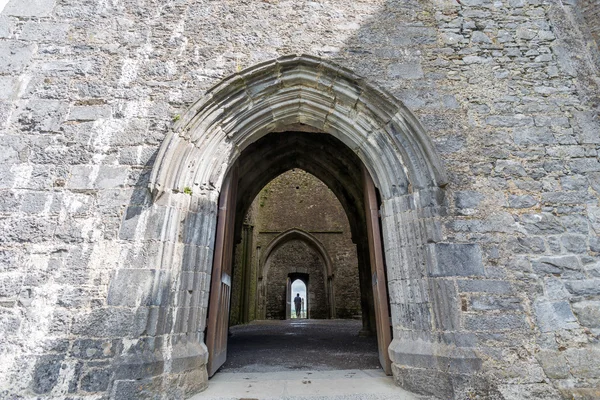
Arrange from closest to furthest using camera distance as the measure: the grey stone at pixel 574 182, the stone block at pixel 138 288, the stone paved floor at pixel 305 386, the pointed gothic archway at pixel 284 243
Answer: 1. the stone paved floor at pixel 305 386
2. the stone block at pixel 138 288
3. the grey stone at pixel 574 182
4. the pointed gothic archway at pixel 284 243

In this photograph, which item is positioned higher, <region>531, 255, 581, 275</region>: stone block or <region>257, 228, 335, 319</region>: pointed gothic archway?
<region>257, 228, 335, 319</region>: pointed gothic archway

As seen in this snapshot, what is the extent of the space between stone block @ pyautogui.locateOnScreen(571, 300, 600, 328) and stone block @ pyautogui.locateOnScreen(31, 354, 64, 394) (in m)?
4.10

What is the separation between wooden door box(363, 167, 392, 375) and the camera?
3246mm

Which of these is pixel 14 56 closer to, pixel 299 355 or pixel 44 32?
pixel 44 32

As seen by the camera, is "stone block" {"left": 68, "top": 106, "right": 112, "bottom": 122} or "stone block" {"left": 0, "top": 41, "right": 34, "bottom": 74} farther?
"stone block" {"left": 0, "top": 41, "right": 34, "bottom": 74}

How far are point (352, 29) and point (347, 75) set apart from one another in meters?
0.72

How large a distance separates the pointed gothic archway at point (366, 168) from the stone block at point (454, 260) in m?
0.02

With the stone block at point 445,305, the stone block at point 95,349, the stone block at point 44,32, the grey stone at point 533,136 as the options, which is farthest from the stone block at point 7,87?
the grey stone at point 533,136

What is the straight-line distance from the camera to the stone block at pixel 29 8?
3.56 metres

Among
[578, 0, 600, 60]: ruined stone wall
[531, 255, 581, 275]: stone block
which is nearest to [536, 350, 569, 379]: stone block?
[531, 255, 581, 275]: stone block

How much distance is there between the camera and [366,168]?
370cm

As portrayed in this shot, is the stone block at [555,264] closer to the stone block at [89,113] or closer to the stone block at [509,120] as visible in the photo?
the stone block at [509,120]

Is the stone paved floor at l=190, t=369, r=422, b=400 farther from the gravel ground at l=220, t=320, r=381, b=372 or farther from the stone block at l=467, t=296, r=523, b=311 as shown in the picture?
the stone block at l=467, t=296, r=523, b=311

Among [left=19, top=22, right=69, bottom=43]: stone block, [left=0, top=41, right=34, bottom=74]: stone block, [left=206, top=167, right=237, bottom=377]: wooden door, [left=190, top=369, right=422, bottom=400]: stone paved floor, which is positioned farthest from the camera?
[left=19, top=22, right=69, bottom=43]: stone block
